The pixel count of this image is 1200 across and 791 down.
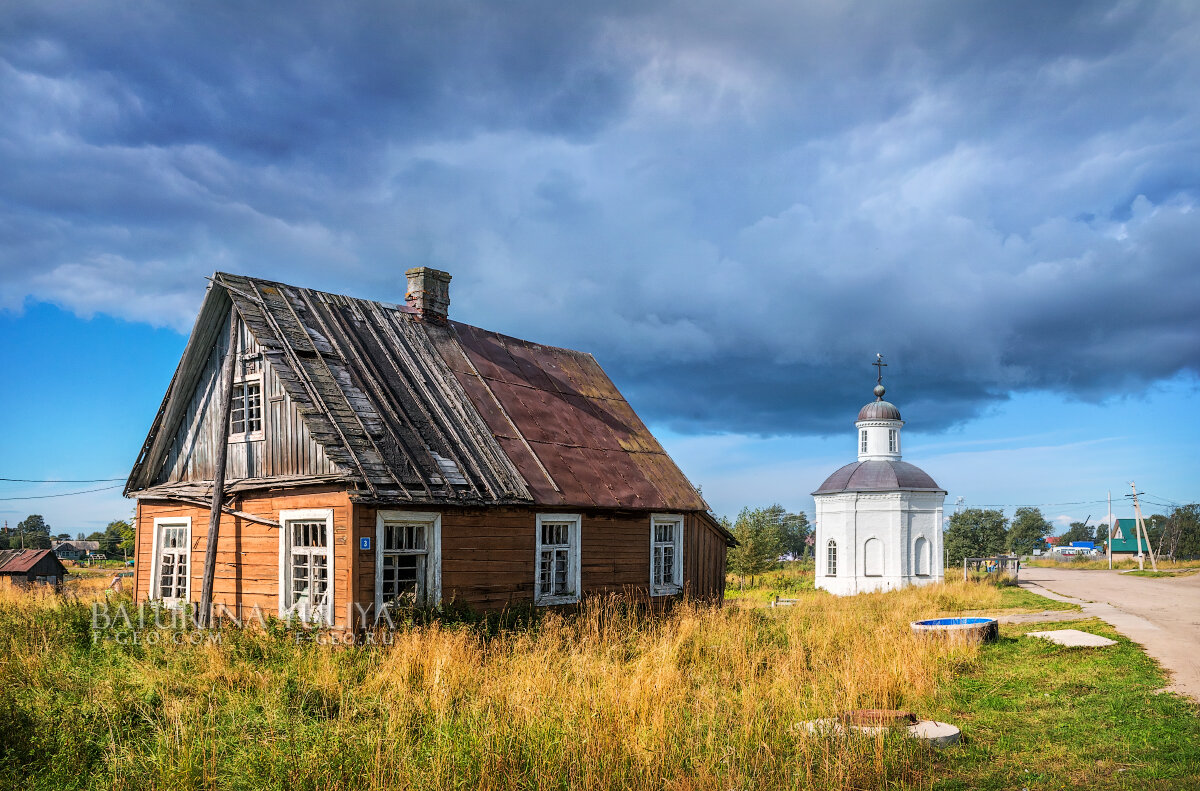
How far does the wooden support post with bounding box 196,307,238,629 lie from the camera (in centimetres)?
1380

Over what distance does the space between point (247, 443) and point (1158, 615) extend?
20.6m

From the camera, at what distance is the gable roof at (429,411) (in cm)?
1348

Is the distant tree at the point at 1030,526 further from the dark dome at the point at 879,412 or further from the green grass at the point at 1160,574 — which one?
the dark dome at the point at 879,412

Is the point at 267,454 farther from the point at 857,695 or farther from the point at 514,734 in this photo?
the point at 857,695

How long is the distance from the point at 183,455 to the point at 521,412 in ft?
21.6

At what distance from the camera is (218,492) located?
1422 centimetres

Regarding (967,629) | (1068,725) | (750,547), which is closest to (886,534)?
(750,547)

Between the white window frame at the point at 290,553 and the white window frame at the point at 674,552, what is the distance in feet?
→ 23.4

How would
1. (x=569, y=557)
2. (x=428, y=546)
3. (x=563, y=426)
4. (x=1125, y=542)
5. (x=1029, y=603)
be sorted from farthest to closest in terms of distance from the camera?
(x=1125, y=542)
(x=1029, y=603)
(x=563, y=426)
(x=569, y=557)
(x=428, y=546)

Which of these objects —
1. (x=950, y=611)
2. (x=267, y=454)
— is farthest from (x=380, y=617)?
(x=950, y=611)

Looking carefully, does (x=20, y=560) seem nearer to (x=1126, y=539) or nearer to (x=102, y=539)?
(x=102, y=539)

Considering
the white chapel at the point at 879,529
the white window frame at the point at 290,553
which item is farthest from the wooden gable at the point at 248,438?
the white chapel at the point at 879,529

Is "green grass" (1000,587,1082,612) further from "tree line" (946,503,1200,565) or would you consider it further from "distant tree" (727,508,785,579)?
"tree line" (946,503,1200,565)

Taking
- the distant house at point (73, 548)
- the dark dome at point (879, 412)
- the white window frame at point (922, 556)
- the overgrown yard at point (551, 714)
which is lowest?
the distant house at point (73, 548)
